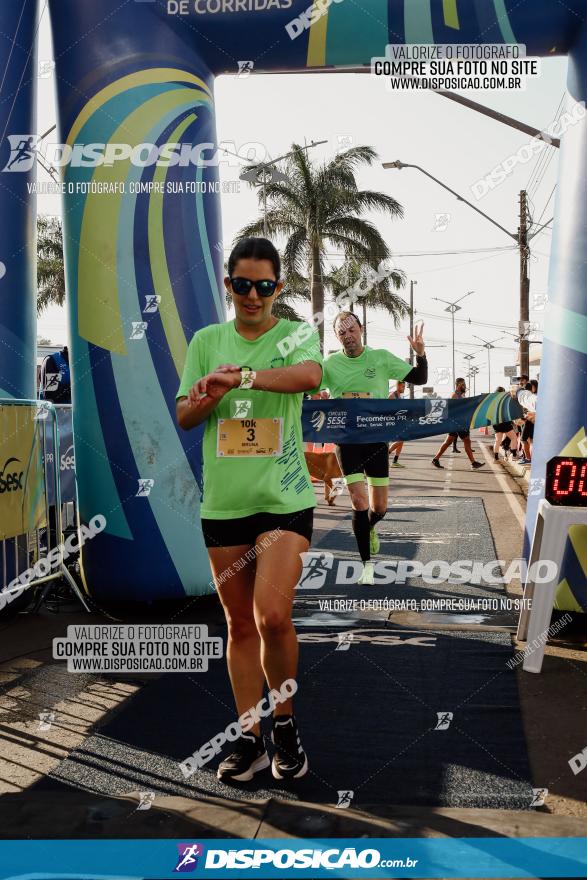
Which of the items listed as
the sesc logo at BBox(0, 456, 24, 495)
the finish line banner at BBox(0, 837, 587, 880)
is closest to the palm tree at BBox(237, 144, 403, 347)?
the sesc logo at BBox(0, 456, 24, 495)

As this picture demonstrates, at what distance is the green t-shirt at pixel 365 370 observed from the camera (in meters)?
8.12

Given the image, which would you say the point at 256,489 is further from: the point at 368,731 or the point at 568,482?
the point at 568,482

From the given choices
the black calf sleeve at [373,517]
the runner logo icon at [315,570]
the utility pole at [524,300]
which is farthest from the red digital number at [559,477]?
the utility pole at [524,300]

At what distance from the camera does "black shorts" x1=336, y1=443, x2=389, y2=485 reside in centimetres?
800

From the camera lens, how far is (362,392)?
27.3 ft

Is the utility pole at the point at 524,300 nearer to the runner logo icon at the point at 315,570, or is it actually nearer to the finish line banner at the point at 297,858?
the runner logo icon at the point at 315,570

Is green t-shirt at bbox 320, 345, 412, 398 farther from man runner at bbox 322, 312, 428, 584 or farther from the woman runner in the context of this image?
the woman runner

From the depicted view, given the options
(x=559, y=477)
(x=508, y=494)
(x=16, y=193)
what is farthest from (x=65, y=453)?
(x=508, y=494)

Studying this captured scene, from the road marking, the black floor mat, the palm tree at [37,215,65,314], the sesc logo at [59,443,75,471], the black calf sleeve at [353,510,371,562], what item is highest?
the palm tree at [37,215,65,314]

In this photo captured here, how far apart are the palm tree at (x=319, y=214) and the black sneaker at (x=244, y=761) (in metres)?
28.5

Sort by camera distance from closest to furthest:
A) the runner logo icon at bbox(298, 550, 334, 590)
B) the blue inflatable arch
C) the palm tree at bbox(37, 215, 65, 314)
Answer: the blue inflatable arch, the runner logo icon at bbox(298, 550, 334, 590), the palm tree at bbox(37, 215, 65, 314)

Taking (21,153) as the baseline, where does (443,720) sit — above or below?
below

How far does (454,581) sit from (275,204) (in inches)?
1036

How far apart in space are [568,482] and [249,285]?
2406 mm
